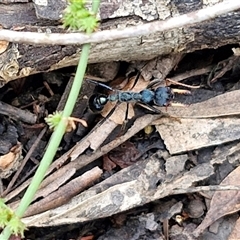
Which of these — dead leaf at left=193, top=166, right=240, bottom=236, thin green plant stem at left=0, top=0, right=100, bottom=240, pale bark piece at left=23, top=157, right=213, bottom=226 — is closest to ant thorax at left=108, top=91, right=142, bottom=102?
pale bark piece at left=23, top=157, right=213, bottom=226

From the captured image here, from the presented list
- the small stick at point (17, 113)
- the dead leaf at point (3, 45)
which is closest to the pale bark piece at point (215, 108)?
the small stick at point (17, 113)

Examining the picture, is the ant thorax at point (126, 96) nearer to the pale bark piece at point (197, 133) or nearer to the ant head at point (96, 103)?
the ant head at point (96, 103)

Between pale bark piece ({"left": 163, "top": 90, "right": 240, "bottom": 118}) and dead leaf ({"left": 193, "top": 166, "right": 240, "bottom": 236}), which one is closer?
dead leaf ({"left": 193, "top": 166, "right": 240, "bottom": 236})

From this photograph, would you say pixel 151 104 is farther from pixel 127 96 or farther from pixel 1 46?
pixel 1 46

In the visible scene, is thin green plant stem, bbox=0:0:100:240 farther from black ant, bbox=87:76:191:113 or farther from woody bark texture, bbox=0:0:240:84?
black ant, bbox=87:76:191:113

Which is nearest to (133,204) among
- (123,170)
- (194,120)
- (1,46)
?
(123,170)
